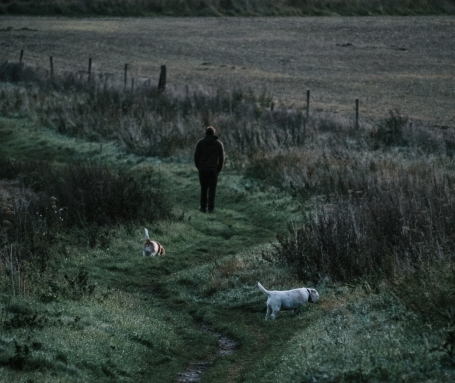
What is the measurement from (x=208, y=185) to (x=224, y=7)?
160ft

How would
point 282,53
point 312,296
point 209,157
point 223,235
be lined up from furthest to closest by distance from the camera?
1. point 282,53
2. point 209,157
3. point 223,235
4. point 312,296

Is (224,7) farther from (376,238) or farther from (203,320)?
→ (203,320)

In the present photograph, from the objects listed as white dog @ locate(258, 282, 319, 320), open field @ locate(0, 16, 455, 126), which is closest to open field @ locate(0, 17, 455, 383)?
white dog @ locate(258, 282, 319, 320)

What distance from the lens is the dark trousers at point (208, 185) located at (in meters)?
20.6

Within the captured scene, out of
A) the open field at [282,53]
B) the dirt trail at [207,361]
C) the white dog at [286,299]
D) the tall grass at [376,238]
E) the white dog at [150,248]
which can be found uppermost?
the tall grass at [376,238]

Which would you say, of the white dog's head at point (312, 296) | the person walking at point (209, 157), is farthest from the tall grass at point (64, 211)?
the white dog's head at point (312, 296)

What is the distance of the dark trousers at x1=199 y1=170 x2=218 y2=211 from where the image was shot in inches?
811

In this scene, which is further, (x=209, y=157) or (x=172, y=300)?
(x=209, y=157)

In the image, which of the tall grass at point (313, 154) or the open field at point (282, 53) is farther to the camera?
the open field at point (282, 53)

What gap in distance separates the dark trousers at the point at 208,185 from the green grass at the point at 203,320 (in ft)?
9.21

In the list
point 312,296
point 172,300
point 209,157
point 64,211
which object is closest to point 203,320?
point 172,300

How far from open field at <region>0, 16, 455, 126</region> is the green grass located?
19.6 m

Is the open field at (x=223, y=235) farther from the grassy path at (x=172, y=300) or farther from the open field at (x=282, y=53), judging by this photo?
the open field at (x=282, y=53)

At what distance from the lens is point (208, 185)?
20.9m
